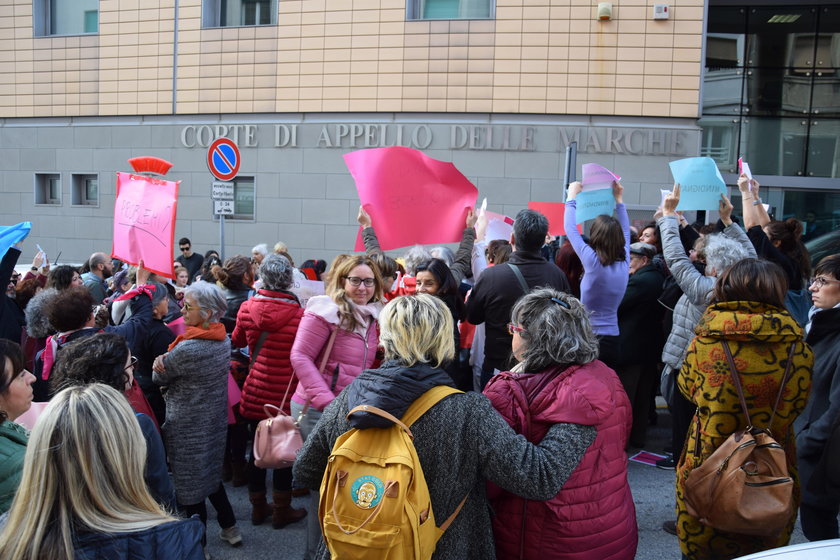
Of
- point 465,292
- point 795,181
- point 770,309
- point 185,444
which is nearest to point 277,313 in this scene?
point 185,444

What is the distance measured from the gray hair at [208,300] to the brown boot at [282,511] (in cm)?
133

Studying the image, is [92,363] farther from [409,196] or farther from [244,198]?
[244,198]

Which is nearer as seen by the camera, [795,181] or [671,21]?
[671,21]

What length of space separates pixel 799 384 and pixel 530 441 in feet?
4.55

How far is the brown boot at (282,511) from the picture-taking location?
4312mm

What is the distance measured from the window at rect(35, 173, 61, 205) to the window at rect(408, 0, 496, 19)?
29.8 ft

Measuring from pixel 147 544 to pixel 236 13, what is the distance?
13.6 meters

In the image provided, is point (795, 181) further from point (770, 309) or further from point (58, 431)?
point (58, 431)

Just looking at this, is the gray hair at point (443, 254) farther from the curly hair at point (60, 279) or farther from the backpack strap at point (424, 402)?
the backpack strap at point (424, 402)

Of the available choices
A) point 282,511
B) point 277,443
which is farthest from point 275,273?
point 282,511

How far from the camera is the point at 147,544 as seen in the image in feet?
5.24

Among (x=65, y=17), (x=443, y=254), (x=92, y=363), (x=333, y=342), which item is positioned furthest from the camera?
(x=65, y=17)

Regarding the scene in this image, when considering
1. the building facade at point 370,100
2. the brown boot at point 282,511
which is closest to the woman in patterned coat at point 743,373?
the brown boot at point 282,511

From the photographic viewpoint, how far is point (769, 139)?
→ 13398 mm
